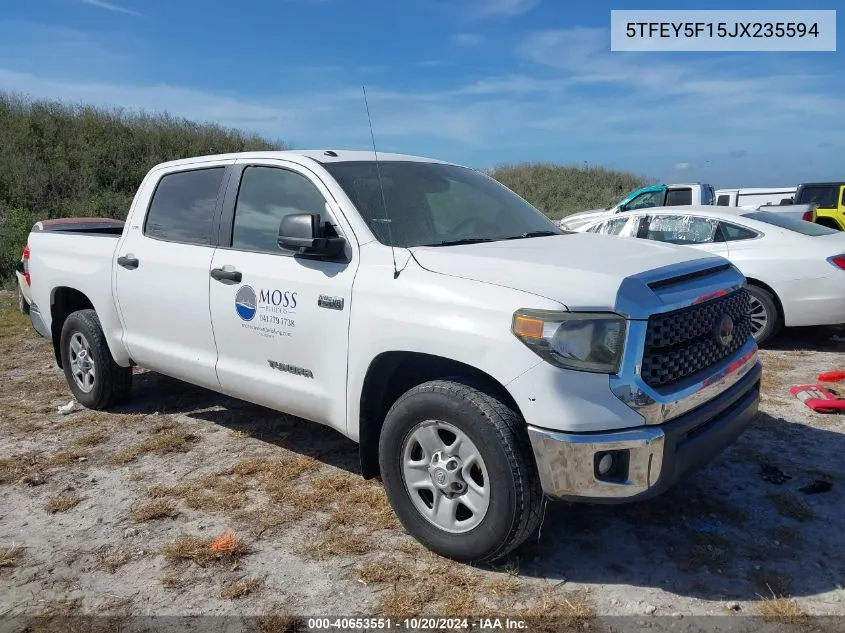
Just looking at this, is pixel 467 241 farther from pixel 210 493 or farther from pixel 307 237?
pixel 210 493

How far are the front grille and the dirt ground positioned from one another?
0.90 meters

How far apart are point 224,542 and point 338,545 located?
1.86 ft

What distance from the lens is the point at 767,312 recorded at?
7117 mm

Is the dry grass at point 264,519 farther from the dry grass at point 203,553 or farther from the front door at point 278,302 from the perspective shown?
the front door at point 278,302

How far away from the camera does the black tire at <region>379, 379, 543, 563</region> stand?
9.19 ft

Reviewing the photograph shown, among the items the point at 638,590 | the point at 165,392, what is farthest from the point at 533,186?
the point at 638,590

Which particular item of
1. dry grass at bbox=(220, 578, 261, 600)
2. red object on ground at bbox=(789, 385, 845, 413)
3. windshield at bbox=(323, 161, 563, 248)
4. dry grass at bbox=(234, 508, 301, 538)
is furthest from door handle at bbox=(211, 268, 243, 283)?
red object on ground at bbox=(789, 385, 845, 413)

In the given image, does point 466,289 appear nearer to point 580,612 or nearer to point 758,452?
point 580,612

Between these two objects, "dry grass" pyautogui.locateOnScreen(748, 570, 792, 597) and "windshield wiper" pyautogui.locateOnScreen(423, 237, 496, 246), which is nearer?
"dry grass" pyautogui.locateOnScreen(748, 570, 792, 597)

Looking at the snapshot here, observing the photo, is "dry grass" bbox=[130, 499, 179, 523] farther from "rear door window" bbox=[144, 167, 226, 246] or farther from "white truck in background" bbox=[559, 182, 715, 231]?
"white truck in background" bbox=[559, 182, 715, 231]

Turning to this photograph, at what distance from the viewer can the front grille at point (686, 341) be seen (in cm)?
282

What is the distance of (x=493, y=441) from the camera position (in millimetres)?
2805

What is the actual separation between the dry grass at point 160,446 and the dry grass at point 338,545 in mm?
1714

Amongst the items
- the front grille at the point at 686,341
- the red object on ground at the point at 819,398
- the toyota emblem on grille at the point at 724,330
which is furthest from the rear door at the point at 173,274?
the red object on ground at the point at 819,398
